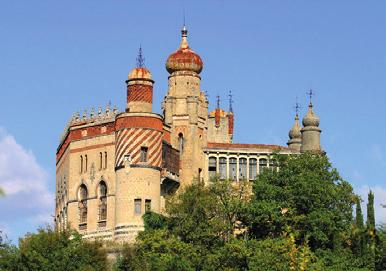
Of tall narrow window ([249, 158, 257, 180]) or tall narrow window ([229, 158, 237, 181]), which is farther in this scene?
tall narrow window ([249, 158, 257, 180])

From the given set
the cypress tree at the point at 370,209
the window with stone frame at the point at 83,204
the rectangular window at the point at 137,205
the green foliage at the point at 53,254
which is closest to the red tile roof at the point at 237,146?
the rectangular window at the point at 137,205

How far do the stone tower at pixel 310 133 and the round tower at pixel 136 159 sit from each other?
15.6m

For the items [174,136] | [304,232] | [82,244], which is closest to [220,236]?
[304,232]

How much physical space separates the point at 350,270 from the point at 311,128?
21860mm

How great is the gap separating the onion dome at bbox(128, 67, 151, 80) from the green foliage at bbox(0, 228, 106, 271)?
13.9 meters

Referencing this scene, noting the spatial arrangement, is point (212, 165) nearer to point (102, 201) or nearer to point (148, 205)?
point (148, 205)

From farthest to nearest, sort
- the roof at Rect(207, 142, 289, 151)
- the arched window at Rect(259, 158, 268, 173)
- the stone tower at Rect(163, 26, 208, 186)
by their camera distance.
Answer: the arched window at Rect(259, 158, 268, 173) → the roof at Rect(207, 142, 289, 151) → the stone tower at Rect(163, 26, 208, 186)

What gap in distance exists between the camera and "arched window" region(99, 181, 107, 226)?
6066cm

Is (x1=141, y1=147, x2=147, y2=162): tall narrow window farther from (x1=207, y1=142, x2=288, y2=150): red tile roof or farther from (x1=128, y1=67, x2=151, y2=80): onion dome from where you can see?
(x1=207, y1=142, x2=288, y2=150): red tile roof

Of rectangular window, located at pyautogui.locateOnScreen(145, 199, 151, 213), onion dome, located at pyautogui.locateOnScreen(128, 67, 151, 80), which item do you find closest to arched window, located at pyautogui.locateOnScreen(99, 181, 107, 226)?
rectangular window, located at pyautogui.locateOnScreen(145, 199, 151, 213)

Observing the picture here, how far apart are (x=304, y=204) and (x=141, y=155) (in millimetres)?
12838

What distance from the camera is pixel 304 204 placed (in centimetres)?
5459

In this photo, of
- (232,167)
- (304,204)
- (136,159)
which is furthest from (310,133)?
(136,159)

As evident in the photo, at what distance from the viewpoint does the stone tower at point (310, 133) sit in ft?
228
